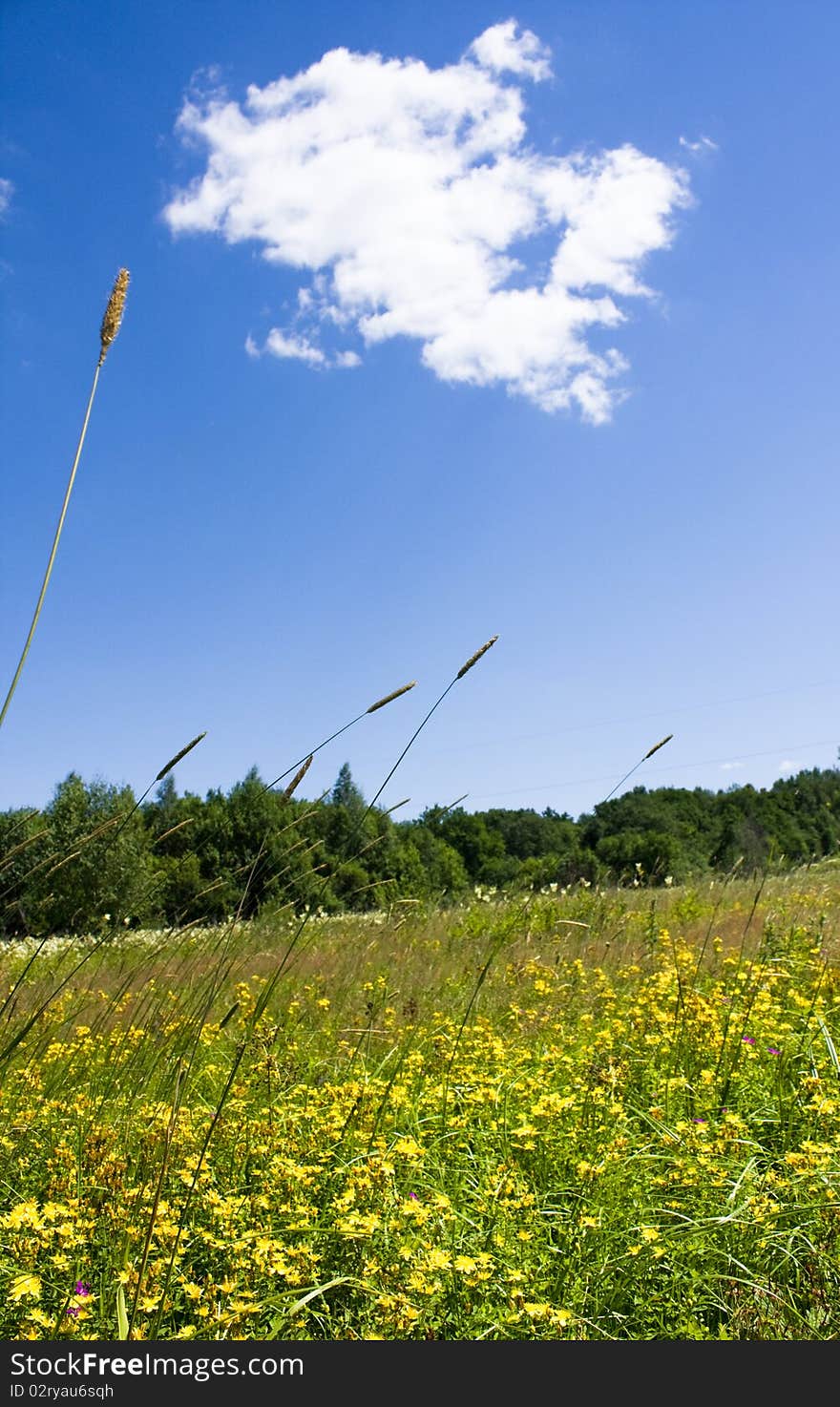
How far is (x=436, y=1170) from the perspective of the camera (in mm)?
2965

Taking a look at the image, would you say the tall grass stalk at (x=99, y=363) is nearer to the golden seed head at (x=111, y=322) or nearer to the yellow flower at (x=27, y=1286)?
the golden seed head at (x=111, y=322)

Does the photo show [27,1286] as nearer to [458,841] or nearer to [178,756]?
[178,756]

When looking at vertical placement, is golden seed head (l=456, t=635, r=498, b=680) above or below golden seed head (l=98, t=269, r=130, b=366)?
below

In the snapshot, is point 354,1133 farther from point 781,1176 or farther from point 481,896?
point 481,896

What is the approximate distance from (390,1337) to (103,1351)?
670mm

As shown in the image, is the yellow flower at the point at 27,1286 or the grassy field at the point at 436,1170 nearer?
the yellow flower at the point at 27,1286

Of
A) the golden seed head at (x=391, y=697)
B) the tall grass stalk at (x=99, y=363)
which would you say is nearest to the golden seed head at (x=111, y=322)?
the tall grass stalk at (x=99, y=363)

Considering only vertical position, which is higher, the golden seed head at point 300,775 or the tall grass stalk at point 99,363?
the tall grass stalk at point 99,363

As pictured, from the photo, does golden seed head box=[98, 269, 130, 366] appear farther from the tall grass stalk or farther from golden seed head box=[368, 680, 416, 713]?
golden seed head box=[368, 680, 416, 713]

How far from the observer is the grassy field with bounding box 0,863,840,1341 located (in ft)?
6.93

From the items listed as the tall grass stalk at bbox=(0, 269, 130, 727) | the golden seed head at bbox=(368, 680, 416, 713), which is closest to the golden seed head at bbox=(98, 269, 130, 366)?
the tall grass stalk at bbox=(0, 269, 130, 727)

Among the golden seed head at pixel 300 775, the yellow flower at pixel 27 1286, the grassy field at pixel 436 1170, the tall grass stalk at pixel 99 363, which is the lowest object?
the grassy field at pixel 436 1170

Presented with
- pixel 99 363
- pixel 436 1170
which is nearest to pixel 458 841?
pixel 436 1170

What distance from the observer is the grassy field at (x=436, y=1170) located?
2.11 m
